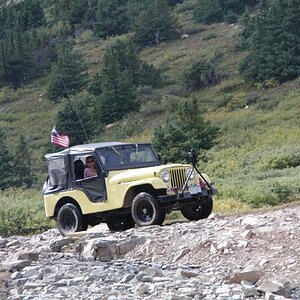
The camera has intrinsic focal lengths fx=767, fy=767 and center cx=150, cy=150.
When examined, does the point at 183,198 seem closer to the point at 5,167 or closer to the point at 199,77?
the point at 5,167

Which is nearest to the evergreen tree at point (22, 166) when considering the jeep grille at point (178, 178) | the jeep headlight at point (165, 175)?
the jeep grille at point (178, 178)

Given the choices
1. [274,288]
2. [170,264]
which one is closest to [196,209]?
[170,264]

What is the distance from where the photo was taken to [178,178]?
15.2 meters

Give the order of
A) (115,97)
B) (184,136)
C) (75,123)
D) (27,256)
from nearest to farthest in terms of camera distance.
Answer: (27,256), (184,136), (75,123), (115,97)

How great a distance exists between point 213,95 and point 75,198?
4192cm

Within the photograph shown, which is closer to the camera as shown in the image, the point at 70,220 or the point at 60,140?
the point at 70,220

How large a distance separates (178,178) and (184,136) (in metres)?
19.6

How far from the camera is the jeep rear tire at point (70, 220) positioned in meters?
15.9

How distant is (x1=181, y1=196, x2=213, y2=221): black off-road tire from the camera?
625 inches

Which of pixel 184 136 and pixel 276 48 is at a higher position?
pixel 276 48

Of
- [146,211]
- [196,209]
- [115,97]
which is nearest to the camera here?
[146,211]

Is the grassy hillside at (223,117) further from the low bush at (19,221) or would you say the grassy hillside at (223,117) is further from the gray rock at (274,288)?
the gray rock at (274,288)

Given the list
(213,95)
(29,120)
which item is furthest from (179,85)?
(29,120)

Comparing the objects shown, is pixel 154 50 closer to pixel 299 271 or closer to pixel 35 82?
pixel 35 82
